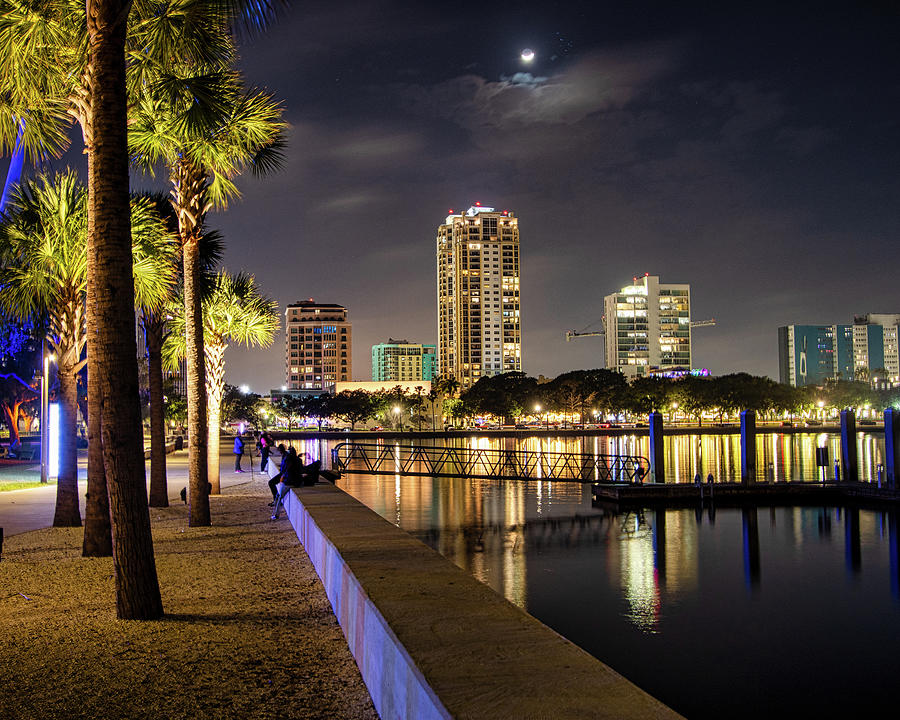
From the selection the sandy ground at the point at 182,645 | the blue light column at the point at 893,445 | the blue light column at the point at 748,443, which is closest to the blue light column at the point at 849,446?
the blue light column at the point at 893,445

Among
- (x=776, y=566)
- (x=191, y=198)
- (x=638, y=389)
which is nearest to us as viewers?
(x=191, y=198)

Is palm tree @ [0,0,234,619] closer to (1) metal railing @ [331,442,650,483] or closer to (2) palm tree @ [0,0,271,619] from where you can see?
(2) palm tree @ [0,0,271,619]

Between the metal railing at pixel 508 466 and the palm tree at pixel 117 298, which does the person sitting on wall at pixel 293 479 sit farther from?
the metal railing at pixel 508 466

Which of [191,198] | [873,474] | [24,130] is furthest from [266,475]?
[873,474]

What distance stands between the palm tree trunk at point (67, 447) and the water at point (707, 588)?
30.4ft

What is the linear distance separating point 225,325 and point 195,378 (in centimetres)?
788

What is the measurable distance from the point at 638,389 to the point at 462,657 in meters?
138

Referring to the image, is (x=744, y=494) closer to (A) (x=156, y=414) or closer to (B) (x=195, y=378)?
(A) (x=156, y=414)

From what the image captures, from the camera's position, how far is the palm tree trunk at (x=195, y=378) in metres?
15.1

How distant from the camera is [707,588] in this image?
1880 cm

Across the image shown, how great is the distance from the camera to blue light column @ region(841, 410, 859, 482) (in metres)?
34.0

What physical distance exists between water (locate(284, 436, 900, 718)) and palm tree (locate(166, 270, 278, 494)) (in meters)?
7.50

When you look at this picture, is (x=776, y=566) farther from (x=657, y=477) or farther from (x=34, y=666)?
(x=34, y=666)

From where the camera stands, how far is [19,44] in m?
9.94
